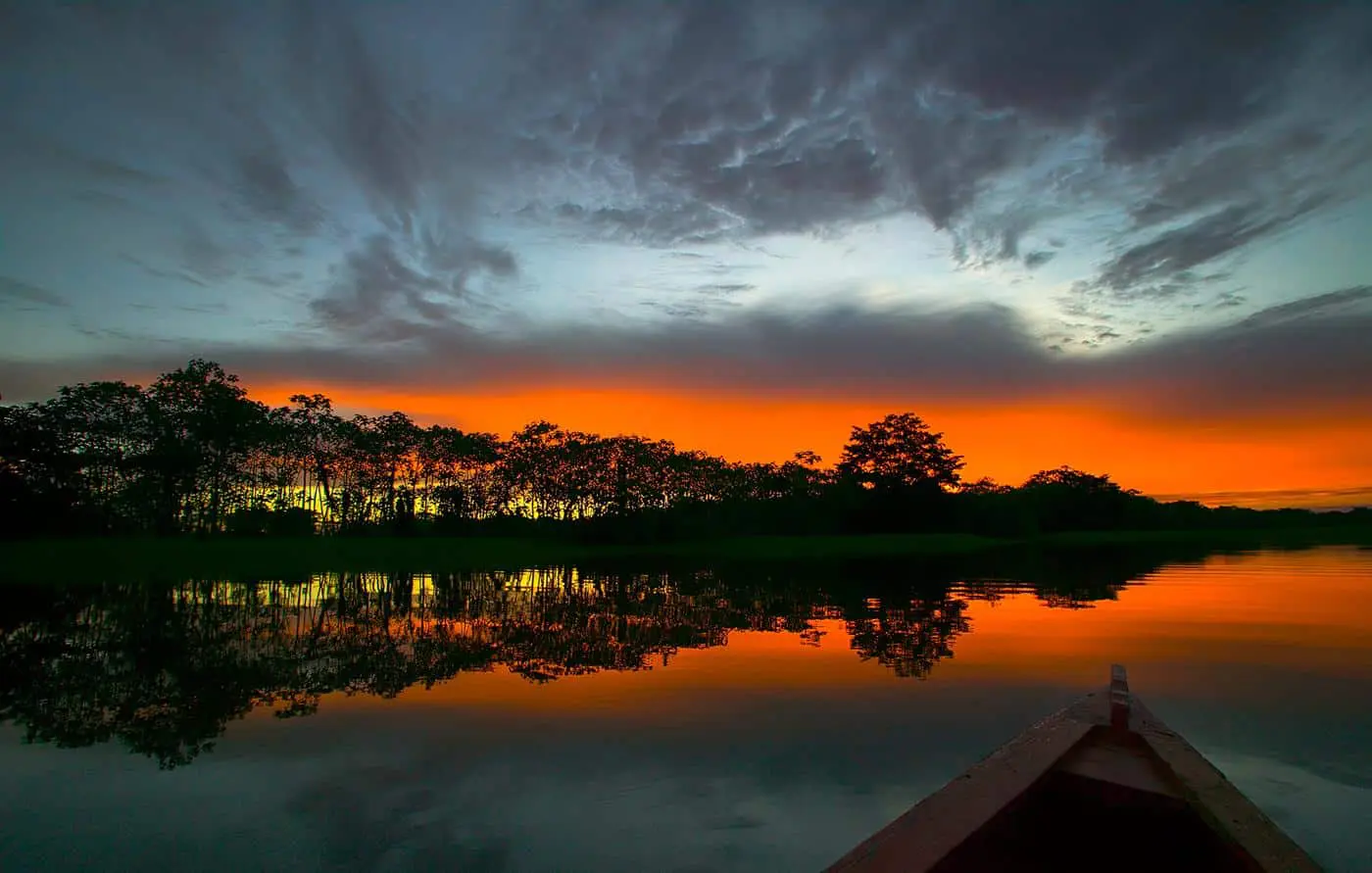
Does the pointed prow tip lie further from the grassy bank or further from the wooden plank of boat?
the grassy bank

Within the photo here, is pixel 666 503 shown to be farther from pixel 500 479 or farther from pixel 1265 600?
pixel 1265 600


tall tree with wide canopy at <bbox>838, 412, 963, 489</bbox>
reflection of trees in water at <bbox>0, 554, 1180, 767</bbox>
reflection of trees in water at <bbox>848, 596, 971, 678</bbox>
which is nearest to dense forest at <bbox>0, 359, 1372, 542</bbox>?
tall tree with wide canopy at <bbox>838, 412, 963, 489</bbox>

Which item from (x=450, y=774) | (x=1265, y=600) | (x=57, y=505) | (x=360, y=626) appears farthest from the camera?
(x=57, y=505)

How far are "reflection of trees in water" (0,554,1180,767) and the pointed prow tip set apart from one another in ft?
11.1

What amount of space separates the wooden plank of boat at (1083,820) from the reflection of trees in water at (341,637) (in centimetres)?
565

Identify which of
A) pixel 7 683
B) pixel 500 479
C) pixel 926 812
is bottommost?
pixel 7 683

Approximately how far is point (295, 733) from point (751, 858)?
19.3 feet

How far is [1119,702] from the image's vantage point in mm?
7109

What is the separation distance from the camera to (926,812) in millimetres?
4586

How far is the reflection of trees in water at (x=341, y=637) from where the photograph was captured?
9.59 metres

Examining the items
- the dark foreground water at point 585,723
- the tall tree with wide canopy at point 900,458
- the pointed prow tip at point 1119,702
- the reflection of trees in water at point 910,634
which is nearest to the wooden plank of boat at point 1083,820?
the pointed prow tip at point 1119,702

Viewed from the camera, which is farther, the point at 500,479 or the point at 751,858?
the point at 500,479

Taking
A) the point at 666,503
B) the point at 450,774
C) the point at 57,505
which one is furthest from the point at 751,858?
the point at 666,503

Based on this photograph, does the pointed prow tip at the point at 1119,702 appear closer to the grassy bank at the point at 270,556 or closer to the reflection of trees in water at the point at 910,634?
the reflection of trees in water at the point at 910,634
